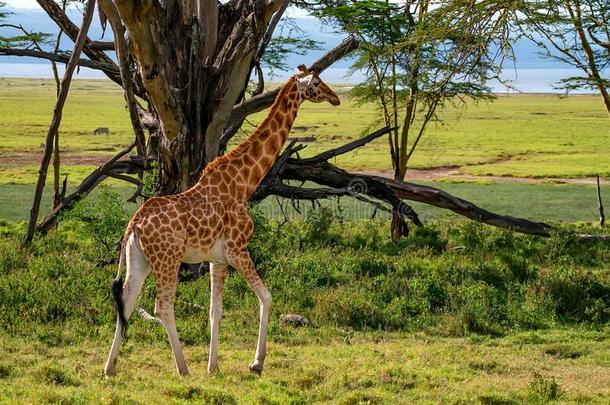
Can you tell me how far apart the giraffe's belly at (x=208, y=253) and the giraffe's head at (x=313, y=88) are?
1.68 meters

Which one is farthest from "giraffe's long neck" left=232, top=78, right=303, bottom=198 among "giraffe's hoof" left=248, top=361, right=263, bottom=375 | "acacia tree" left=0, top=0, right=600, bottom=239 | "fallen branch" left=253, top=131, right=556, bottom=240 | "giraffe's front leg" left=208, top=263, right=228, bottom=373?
"fallen branch" left=253, top=131, right=556, bottom=240

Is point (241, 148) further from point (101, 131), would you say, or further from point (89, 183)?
point (101, 131)

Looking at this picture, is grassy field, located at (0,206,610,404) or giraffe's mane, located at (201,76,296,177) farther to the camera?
giraffe's mane, located at (201,76,296,177)

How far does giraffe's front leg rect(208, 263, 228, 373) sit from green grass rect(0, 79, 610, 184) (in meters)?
14.1

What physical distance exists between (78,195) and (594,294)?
8.21 metres

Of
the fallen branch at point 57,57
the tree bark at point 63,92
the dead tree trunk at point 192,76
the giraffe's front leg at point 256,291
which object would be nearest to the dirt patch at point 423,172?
the fallen branch at point 57,57

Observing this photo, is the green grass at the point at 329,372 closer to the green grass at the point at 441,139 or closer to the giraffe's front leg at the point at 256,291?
the giraffe's front leg at the point at 256,291

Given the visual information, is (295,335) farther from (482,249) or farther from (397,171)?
(397,171)

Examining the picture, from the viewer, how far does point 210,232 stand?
7.90 meters

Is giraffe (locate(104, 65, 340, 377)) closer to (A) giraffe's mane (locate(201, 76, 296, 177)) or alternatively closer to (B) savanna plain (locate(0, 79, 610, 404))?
(A) giraffe's mane (locate(201, 76, 296, 177))

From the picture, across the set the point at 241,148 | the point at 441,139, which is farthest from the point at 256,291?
the point at 441,139

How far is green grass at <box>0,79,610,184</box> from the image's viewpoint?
3722 centimetres

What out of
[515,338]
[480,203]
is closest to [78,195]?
[515,338]

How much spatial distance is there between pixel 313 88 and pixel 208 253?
1905 millimetres
